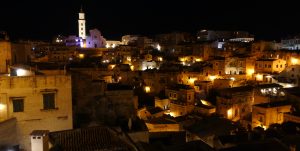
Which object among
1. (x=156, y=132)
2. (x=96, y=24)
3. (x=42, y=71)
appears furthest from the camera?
(x=96, y=24)

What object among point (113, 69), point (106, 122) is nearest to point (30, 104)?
point (106, 122)

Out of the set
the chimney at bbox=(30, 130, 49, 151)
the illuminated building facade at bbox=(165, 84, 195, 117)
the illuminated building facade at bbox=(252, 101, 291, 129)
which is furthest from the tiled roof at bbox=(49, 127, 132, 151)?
the illuminated building facade at bbox=(165, 84, 195, 117)

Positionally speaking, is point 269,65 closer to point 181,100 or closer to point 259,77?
point 259,77

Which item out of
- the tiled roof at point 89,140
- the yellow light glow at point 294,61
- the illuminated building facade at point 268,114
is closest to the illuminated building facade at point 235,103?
the illuminated building facade at point 268,114

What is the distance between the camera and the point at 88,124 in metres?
17.9

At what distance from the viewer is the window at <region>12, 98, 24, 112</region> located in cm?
1548

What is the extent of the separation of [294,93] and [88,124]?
22213 mm

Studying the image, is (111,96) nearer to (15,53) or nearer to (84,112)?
(84,112)

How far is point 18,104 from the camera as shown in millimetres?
15562

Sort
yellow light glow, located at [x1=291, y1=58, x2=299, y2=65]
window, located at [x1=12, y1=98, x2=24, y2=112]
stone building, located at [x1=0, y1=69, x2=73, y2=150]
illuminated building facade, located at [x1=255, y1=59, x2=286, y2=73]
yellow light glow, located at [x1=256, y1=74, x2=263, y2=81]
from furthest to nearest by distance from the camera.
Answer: yellow light glow, located at [x1=291, y1=58, x2=299, y2=65] → illuminated building facade, located at [x1=255, y1=59, x2=286, y2=73] → yellow light glow, located at [x1=256, y1=74, x2=263, y2=81] → window, located at [x1=12, y1=98, x2=24, y2=112] → stone building, located at [x1=0, y1=69, x2=73, y2=150]

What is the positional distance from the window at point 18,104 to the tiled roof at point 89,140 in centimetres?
421

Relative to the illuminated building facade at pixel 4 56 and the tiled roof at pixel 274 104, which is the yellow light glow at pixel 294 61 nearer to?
the tiled roof at pixel 274 104

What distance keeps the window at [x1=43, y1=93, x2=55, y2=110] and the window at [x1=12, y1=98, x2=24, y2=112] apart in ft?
3.51

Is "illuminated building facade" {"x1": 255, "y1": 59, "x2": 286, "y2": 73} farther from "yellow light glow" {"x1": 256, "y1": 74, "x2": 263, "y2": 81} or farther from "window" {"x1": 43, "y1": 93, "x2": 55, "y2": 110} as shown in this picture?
"window" {"x1": 43, "y1": 93, "x2": 55, "y2": 110}
